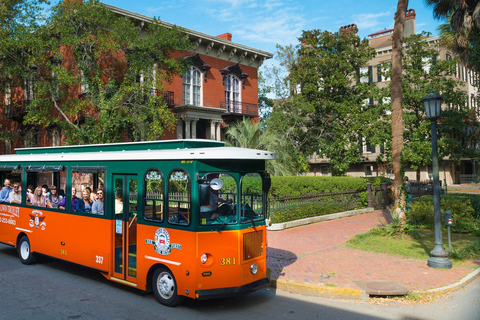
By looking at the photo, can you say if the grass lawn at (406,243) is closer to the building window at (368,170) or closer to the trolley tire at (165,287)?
the trolley tire at (165,287)

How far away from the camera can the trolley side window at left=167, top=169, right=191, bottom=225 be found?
6.57 metres

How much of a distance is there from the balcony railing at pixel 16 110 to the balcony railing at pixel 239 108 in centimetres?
1477

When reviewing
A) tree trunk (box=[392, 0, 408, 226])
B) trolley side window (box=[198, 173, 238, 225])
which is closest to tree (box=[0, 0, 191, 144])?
tree trunk (box=[392, 0, 408, 226])

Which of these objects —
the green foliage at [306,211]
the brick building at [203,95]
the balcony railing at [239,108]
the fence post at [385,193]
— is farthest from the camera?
the balcony railing at [239,108]

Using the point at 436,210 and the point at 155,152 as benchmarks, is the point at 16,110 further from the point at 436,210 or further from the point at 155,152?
the point at 436,210

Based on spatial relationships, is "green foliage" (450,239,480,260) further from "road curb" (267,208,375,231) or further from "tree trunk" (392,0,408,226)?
"road curb" (267,208,375,231)

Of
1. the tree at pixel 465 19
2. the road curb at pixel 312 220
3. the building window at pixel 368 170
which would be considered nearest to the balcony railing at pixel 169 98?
the road curb at pixel 312 220

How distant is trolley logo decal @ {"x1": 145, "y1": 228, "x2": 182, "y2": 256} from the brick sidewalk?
8.53 ft

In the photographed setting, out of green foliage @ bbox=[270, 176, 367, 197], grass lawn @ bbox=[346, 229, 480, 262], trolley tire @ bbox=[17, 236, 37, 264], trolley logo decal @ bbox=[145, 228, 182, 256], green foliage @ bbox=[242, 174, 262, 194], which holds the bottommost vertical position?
grass lawn @ bbox=[346, 229, 480, 262]

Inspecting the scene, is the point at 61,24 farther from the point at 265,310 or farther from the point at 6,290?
the point at 265,310

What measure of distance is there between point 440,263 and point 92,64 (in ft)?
64.8

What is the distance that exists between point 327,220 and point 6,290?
12.5 m

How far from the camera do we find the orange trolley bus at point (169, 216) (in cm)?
648

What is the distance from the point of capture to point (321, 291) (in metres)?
7.55
